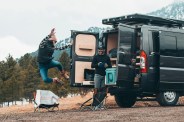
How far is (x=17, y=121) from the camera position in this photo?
31.5ft

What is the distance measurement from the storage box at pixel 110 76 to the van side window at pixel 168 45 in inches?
62.4

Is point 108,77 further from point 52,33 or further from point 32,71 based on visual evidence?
point 32,71

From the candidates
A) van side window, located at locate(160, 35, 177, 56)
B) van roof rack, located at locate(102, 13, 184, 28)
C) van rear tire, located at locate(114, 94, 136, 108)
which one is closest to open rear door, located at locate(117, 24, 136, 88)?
van roof rack, located at locate(102, 13, 184, 28)

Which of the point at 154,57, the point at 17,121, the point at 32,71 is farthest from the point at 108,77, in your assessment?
the point at 32,71

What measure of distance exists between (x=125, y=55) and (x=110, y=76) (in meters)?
0.83

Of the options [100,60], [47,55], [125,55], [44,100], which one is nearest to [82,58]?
[100,60]

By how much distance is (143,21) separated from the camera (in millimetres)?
14156

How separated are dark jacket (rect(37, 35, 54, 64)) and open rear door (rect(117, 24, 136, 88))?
7.27 ft

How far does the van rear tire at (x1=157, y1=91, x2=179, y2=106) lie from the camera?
44.2 feet

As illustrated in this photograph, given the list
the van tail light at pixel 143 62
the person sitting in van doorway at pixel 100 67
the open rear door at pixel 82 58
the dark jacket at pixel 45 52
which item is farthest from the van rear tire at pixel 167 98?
the dark jacket at pixel 45 52

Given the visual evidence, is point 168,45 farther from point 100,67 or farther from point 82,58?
point 82,58

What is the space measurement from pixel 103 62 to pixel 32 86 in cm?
5773

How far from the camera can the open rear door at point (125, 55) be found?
1295 cm

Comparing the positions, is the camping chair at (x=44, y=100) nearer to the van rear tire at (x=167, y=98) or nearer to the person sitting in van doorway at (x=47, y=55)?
the person sitting in van doorway at (x=47, y=55)
